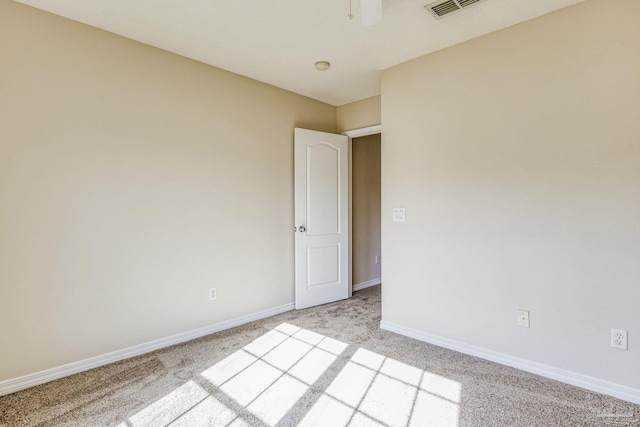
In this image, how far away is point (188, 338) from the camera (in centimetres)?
278

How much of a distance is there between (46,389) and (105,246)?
0.98 m

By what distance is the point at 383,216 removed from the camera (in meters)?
3.04

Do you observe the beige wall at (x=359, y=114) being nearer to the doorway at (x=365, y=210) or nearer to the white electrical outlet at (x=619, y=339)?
the doorway at (x=365, y=210)

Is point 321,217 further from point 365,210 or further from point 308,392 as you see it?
point 308,392

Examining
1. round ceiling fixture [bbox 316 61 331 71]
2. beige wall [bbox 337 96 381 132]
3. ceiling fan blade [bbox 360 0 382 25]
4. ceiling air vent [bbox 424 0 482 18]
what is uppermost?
round ceiling fixture [bbox 316 61 331 71]

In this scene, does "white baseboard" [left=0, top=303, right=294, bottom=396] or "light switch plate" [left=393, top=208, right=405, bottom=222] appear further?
"light switch plate" [left=393, top=208, right=405, bottom=222]

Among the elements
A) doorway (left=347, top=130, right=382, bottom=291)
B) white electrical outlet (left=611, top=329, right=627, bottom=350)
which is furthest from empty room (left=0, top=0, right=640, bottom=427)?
doorway (left=347, top=130, right=382, bottom=291)

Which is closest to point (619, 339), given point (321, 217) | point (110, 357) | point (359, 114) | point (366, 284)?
point (321, 217)

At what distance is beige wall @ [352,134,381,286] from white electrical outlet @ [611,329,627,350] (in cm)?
281

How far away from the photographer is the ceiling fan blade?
5.15ft

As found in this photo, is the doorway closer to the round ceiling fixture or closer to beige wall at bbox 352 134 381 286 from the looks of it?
beige wall at bbox 352 134 381 286

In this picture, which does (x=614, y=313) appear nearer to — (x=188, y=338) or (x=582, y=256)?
(x=582, y=256)

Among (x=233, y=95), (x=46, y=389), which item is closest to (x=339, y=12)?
(x=233, y=95)

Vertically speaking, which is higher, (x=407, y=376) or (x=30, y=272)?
(x=30, y=272)
